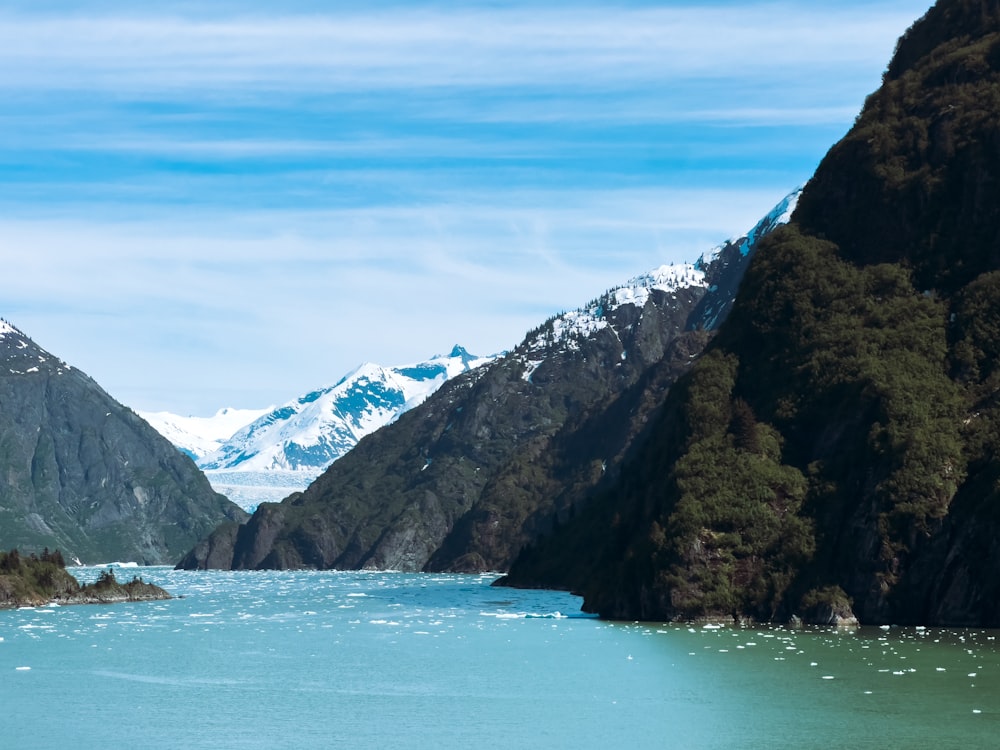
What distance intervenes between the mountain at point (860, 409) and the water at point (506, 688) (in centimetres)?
630

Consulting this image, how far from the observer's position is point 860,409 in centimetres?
13625

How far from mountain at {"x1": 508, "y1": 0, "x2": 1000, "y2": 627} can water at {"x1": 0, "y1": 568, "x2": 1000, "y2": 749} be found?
630cm

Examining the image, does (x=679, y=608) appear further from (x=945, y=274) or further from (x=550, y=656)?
(x=945, y=274)

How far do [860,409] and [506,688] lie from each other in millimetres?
56135

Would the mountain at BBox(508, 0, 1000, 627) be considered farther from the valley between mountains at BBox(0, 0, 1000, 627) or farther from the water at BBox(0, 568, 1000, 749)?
the water at BBox(0, 568, 1000, 749)

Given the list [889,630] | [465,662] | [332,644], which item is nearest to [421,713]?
[465,662]

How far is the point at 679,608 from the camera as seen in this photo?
132250 mm

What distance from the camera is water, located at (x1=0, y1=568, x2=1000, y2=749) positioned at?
7338cm

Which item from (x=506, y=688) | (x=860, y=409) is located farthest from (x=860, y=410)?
(x=506, y=688)

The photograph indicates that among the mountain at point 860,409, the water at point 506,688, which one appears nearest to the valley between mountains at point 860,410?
the mountain at point 860,409

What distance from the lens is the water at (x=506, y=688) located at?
2889 inches

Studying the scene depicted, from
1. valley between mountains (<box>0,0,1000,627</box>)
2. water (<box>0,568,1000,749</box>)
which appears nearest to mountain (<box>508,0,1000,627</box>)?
valley between mountains (<box>0,0,1000,627</box>)

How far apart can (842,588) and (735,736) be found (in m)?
58.7

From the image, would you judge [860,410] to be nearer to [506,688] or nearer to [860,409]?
[860,409]
